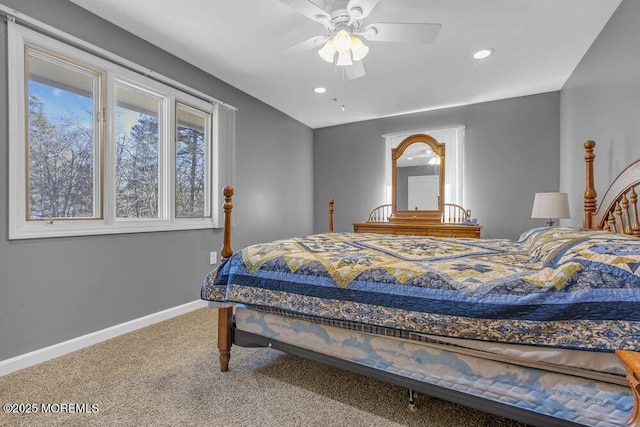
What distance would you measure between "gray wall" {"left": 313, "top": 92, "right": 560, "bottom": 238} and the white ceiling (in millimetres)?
218

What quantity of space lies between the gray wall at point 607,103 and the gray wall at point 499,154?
39cm

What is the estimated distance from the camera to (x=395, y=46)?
2.67 m

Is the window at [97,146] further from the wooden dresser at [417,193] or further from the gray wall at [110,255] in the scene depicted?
the wooden dresser at [417,193]

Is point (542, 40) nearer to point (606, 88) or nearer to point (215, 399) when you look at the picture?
point (606, 88)

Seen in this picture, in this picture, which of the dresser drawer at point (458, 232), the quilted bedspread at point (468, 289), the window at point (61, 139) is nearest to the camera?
the quilted bedspread at point (468, 289)

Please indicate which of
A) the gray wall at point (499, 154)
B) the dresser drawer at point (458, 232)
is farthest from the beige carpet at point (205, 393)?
the gray wall at point (499, 154)

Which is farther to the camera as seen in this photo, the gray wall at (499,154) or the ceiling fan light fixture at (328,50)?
the gray wall at (499,154)

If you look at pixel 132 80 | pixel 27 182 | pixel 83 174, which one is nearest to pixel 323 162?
pixel 132 80

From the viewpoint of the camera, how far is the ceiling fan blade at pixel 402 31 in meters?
1.93

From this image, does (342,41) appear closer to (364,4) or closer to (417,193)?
(364,4)

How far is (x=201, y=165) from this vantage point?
323 centimetres

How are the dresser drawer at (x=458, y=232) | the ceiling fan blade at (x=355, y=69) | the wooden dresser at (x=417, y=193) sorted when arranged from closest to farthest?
the ceiling fan blade at (x=355, y=69)
the dresser drawer at (x=458, y=232)
the wooden dresser at (x=417, y=193)

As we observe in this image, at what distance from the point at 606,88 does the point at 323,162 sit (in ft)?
11.8

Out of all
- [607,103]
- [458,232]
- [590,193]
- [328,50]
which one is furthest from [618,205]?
[328,50]
